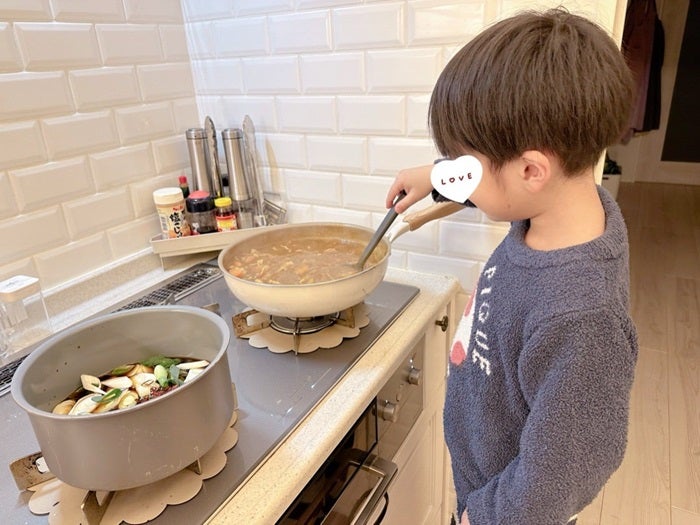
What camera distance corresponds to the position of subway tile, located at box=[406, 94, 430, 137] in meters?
1.05

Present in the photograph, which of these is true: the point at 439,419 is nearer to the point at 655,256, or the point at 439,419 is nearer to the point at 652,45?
the point at 655,256

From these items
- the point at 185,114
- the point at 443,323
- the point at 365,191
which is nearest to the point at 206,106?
the point at 185,114

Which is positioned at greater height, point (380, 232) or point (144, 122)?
point (144, 122)

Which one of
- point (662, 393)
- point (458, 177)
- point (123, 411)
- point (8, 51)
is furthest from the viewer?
point (662, 393)

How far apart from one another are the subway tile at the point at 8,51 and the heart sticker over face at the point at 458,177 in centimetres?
82

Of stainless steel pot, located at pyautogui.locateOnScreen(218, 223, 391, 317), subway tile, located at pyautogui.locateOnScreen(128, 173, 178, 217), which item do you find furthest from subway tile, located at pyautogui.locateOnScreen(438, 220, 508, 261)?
subway tile, located at pyautogui.locateOnScreen(128, 173, 178, 217)

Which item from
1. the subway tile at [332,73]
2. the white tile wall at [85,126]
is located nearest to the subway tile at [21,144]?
the white tile wall at [85,126]

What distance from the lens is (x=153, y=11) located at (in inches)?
47.6

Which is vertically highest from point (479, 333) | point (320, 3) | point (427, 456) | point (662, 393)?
point (320, 3)

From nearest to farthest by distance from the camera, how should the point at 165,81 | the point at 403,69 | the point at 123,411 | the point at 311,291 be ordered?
the point at 123,411 < the point at 311,291 < the point at 403,69 < the point at 165,81

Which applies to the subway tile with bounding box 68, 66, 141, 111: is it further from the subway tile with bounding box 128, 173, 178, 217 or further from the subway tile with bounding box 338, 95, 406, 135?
the subway tile with bounding box 338, 95, 406, 135

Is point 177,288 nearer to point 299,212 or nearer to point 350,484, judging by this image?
point 299,212

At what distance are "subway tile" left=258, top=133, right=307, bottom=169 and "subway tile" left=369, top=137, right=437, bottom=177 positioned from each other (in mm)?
194

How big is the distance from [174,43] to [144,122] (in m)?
0.22
